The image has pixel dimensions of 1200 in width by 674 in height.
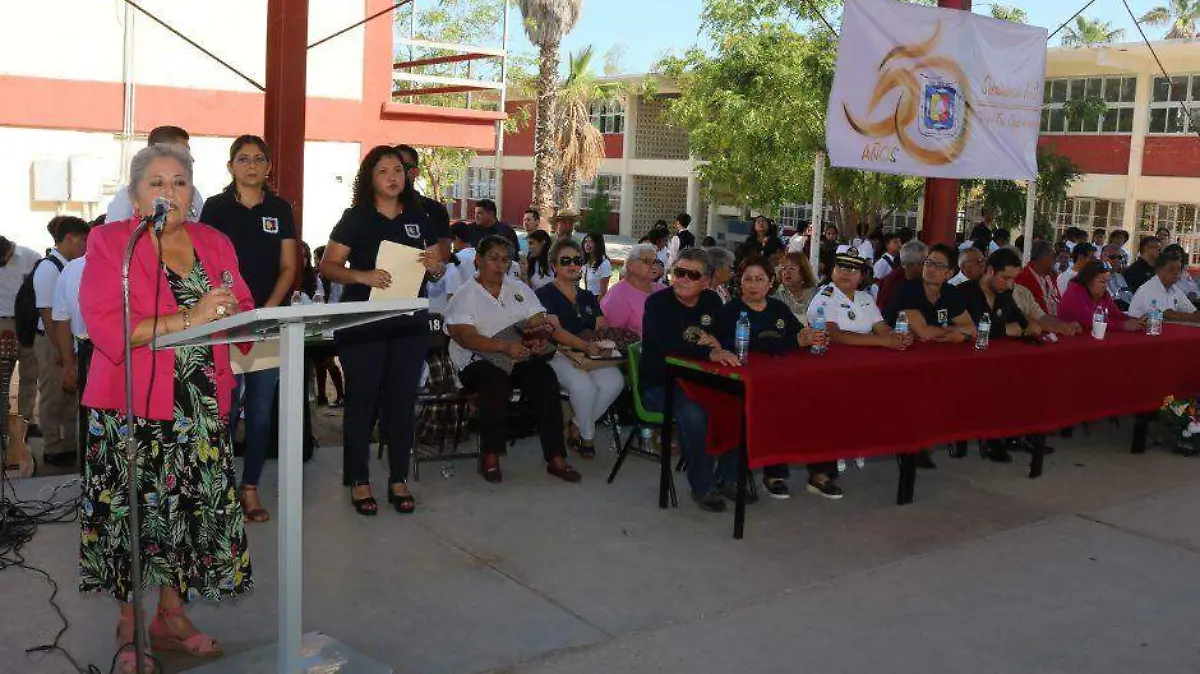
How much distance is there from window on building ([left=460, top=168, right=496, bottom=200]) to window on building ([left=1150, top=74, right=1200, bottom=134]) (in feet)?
95.4

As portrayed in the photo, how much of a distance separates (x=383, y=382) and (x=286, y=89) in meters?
A: 3.03

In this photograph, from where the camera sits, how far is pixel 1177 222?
28.0 m

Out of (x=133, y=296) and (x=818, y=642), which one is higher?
(x=133, y=296)

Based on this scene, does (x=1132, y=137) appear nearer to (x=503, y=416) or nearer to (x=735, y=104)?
(x=735, y=104)

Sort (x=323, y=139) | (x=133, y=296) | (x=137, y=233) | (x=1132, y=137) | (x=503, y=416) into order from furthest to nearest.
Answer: (x=1132, y=137) → (x=323, y=139) → (x=503, y=416) → (x=133, y=296) → (x=137, y=233)

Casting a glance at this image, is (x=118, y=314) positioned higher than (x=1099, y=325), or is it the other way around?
(x=118, y=314)

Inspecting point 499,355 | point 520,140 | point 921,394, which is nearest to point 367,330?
point 499,355

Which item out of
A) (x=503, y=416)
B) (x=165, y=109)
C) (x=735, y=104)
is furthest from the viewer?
(x=735, y=104)

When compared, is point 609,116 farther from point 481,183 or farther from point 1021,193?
point 1021,193

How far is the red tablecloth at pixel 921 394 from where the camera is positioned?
5.74m

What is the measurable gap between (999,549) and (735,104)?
15.9m

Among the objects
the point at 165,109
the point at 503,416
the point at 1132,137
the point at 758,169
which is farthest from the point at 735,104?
the point at 503,416

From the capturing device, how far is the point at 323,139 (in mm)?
16047

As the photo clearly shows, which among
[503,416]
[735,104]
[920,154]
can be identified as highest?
[735,104]
